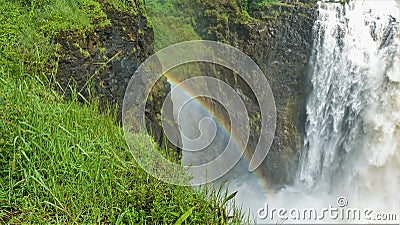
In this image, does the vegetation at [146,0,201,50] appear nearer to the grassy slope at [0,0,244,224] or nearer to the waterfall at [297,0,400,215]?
the waterfall at [297,0,400,215]

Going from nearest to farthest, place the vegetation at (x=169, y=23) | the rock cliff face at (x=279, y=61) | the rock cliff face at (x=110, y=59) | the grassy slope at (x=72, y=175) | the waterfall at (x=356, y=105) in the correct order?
the grassy slope at (x=72, y=175), the rock cliff face at (x=110, y=59), the waterfall at (x=356, y=105), the rock cliff face at (x=279, y=61), the vegetation at (x=169, y=23)

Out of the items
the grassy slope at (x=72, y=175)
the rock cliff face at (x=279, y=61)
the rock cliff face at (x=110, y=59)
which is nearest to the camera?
the grassy slope at (x=72, y=175)

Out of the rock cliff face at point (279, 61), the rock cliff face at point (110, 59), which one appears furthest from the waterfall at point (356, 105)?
the rock cliff face at point (110, 59)

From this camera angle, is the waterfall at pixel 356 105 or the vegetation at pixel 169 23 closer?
the waterfall at pixel 356 105

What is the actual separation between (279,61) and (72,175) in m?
6.83

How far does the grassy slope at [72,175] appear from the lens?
207cm

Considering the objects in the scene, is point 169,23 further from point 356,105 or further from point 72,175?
point 72,175

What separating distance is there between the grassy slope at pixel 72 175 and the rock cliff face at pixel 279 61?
6174 millimetres

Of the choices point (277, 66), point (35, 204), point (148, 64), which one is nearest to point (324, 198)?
point (277, 66)

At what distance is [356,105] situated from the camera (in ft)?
26.3

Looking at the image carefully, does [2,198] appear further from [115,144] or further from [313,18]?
[313,18]

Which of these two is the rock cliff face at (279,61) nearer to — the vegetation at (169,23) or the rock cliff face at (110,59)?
the vegetation at (169,23)

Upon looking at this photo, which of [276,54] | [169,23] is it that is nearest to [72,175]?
[276,54]

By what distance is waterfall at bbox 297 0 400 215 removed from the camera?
7.83 m
